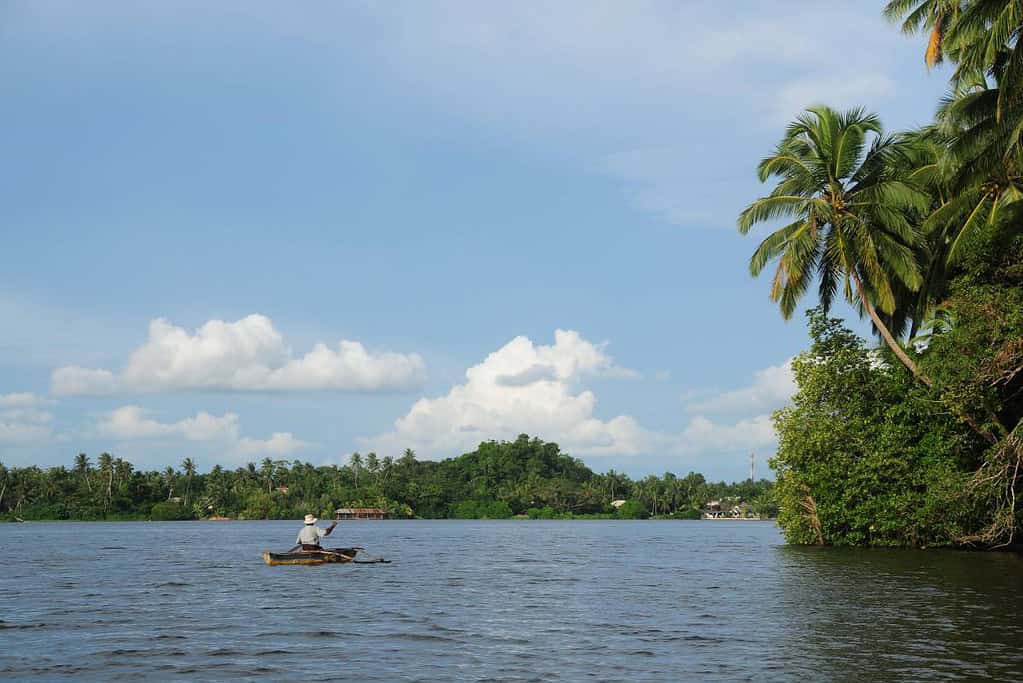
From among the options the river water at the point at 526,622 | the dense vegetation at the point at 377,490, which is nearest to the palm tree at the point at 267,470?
the dense vegetation at the point at 377,490

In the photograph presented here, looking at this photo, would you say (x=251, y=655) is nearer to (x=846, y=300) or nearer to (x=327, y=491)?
(x=846, y=300)

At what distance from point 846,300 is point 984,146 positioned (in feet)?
36.7

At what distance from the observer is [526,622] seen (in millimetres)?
21188

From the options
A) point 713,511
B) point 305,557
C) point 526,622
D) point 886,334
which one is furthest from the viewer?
point 713,511

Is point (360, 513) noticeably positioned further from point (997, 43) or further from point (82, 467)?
point (997, 43)

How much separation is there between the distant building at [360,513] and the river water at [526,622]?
377ft

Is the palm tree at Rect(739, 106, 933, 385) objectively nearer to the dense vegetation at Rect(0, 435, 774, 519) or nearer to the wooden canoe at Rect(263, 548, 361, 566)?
the wooden canoe at Rect(263, 548, 361, 566)

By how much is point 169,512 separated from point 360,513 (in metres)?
29.0

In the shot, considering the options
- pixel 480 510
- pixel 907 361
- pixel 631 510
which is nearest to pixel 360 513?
pixel 480 510

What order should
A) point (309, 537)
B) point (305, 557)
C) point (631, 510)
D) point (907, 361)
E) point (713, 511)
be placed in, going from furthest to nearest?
point (713, 511), point (631, 510), point (907, 361), point (309, 537), point (305, 557)

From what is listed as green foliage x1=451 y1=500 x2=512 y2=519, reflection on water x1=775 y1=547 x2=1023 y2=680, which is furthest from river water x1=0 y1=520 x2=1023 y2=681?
green foliage x1=451 y1=500 x2=512 y2=519

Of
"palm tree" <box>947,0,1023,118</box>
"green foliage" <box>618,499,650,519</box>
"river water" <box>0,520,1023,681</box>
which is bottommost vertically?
"river water" <box>0,520,1023,681</box>

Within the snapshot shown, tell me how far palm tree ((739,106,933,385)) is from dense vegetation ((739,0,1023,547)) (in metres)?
0.07

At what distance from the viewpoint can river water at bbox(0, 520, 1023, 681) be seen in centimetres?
1514
